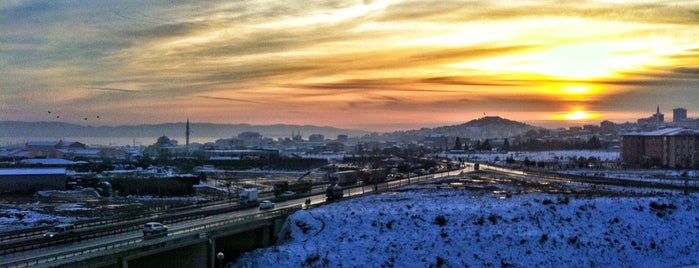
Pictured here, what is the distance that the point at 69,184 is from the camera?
242 feet

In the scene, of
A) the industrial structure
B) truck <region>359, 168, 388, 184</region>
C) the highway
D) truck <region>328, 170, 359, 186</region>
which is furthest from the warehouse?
the industrial structure

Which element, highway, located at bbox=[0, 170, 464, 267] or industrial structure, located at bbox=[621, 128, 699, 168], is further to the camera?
industrial structure, located at bbox=[621, 128, 699, 168]

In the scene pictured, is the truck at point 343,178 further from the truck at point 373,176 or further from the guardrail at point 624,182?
the guardrail at point 624,182

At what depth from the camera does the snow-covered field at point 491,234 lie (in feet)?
115

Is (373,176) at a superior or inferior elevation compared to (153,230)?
inferior

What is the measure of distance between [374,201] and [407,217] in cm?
854

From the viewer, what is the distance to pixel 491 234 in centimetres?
3875

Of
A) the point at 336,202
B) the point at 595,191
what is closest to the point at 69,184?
the point at 336,202

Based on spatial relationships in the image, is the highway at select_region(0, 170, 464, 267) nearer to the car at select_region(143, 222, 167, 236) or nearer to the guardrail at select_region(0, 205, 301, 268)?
the guardrail at select_region(0, 205, 301, 268)

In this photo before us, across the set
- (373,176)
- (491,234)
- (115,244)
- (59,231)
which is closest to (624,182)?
(373,176)

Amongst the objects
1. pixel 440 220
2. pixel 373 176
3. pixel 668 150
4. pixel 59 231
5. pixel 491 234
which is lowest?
pixel 491 234

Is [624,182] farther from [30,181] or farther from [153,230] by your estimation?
[30,181]

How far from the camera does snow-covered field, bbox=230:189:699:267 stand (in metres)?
35.0

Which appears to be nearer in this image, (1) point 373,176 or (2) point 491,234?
(2) point 491,234
